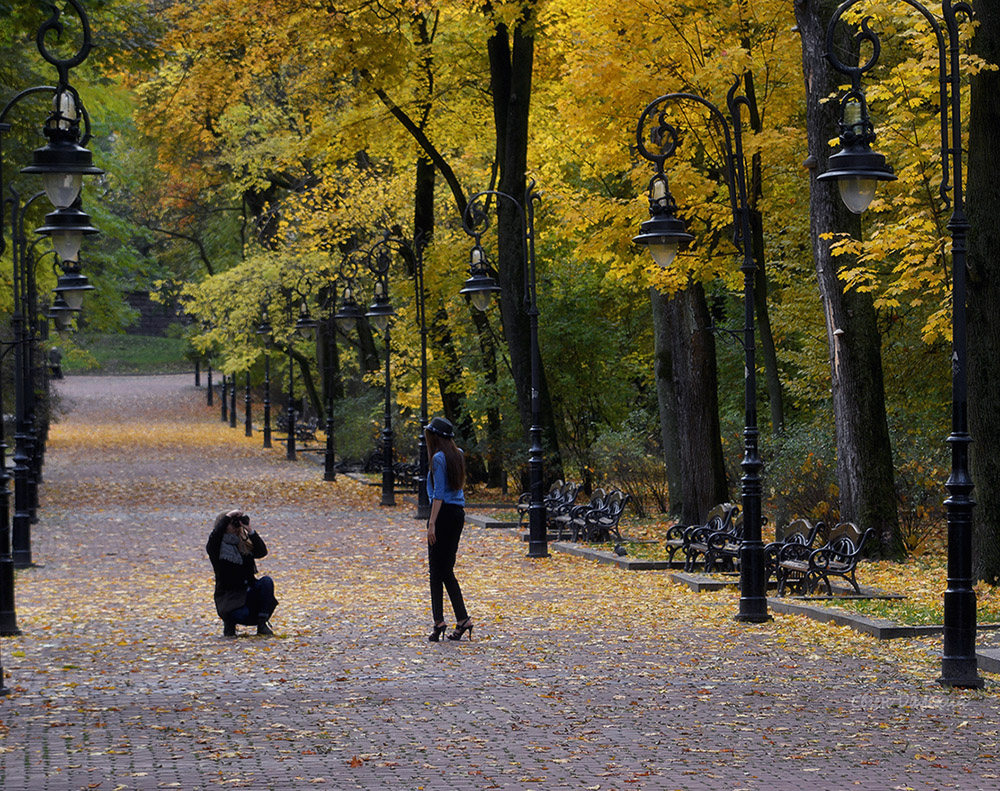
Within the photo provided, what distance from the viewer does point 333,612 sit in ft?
49.5

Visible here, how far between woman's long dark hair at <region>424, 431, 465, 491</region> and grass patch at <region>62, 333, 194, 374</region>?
8505 cm

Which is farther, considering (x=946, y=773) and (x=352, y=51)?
(x=352, y=51)

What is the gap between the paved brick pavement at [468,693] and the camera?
297 inches

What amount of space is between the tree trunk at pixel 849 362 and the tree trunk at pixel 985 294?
3294 mm

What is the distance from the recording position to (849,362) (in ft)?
61.5

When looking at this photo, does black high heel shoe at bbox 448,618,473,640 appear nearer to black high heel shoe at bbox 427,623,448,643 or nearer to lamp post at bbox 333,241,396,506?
black high heel shoe at bbox 427,623,448,643

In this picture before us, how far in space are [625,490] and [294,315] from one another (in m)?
20.9

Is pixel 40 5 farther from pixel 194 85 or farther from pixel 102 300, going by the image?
pixel 102 300

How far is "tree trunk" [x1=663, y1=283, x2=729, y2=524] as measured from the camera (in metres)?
22.4

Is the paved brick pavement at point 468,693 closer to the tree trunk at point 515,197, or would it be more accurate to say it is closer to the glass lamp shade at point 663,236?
the glass lamp shade at point 663,236

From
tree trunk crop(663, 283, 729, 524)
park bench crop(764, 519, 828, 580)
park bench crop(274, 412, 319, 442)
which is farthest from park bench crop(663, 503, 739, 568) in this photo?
park bench crop(274, 412, 319, 442)

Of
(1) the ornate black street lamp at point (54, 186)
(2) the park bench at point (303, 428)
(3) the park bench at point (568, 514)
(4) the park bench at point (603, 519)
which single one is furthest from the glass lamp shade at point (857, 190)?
(2) the park bench at point (303, 428)

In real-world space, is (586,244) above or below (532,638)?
above

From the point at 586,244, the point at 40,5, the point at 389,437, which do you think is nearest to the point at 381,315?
the point at 389,437
